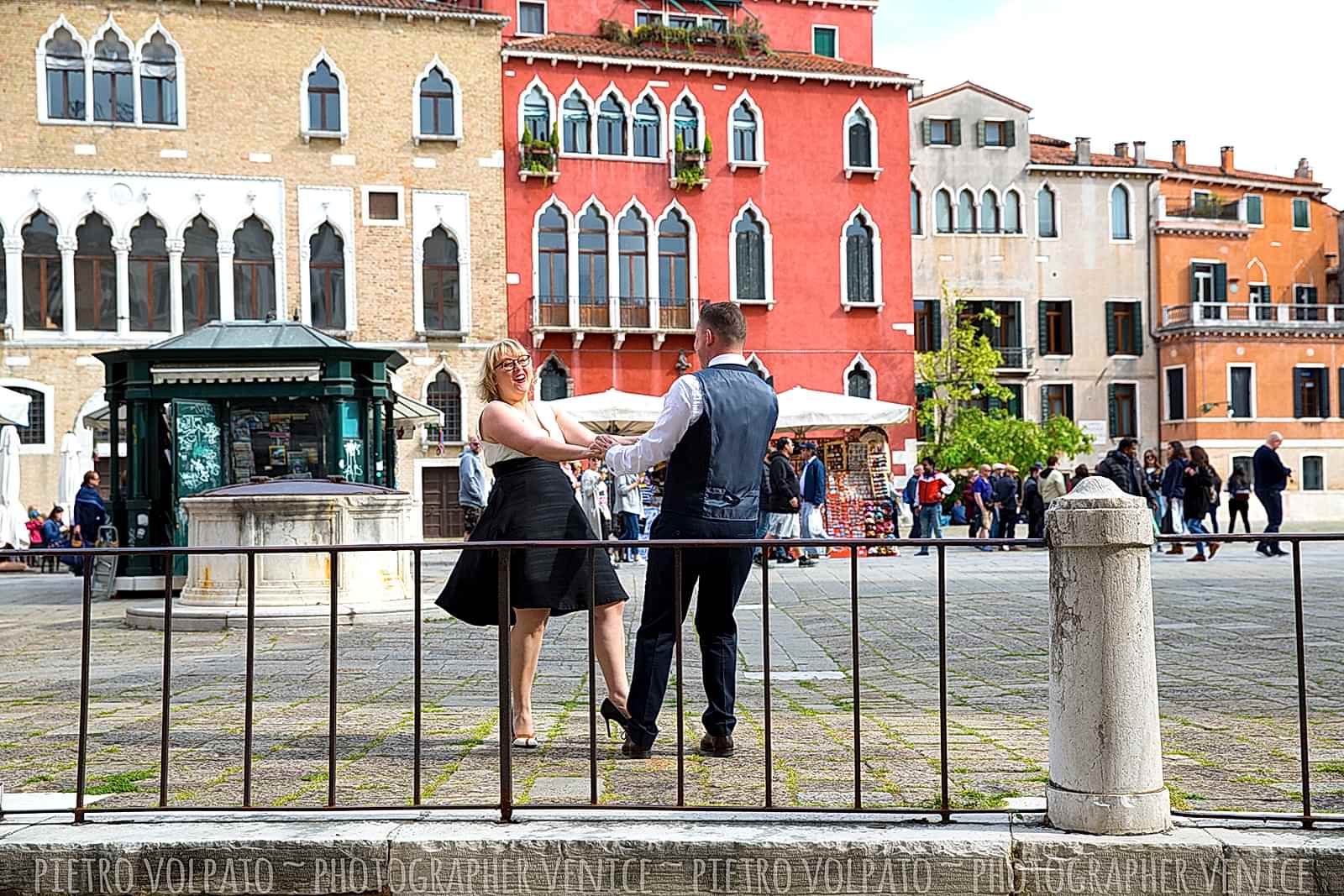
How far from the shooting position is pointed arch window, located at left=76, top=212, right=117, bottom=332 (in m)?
32.1

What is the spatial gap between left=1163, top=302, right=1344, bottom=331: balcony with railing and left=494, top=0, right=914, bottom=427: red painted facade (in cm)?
1434

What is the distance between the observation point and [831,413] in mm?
23531

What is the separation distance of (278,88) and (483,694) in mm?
27911

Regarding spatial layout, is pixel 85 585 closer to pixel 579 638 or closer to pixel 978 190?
pixel 579 638

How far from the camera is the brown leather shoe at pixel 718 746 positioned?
5906 mm

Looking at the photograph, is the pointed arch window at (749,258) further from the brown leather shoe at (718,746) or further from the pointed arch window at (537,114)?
the brown leather shoe at (718,746)

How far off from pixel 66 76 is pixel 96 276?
436cm

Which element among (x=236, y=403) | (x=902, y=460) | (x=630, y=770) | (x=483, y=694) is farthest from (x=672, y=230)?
(x=630, y=770)

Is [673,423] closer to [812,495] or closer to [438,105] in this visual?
[812,495]

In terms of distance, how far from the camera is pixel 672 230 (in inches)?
1426

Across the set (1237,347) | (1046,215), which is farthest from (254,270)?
(1237,347)

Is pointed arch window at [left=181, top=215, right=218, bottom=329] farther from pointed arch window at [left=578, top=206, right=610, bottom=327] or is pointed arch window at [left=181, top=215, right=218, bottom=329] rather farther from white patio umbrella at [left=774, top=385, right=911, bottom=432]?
white patio umbrella at [left=774, top=385, right=911, bottom=432]

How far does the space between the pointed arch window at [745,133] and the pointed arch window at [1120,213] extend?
1631cm

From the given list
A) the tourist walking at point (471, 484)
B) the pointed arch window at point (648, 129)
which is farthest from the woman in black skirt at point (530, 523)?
the pointed arch window at point (648, 129)
